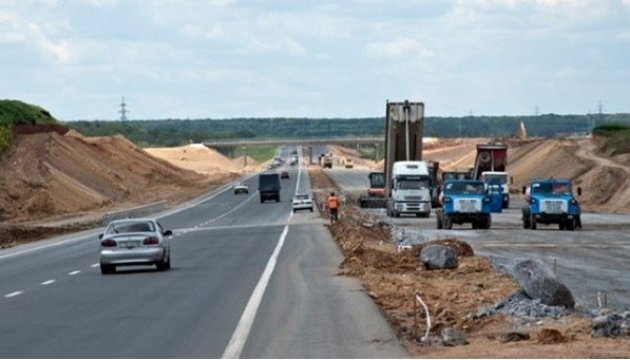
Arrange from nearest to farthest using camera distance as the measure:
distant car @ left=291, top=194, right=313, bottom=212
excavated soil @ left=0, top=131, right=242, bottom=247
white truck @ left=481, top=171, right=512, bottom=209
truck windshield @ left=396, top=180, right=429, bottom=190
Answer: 1. truck windshield @ left=396, top=180, right=429, bottom=190
2. white truck @ left=481, top=171, right=512, bottom=209
3. excavated soil @ left=0, top=131, right=242, bottom=247
4. distant car @ left=291, top=194, right=313, bottom=212

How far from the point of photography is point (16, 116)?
128000mm

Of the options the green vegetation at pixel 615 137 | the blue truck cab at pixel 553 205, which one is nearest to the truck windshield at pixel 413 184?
the blue truck cab at pixel 553 205

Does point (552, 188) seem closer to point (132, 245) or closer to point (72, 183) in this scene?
point (132, 245)

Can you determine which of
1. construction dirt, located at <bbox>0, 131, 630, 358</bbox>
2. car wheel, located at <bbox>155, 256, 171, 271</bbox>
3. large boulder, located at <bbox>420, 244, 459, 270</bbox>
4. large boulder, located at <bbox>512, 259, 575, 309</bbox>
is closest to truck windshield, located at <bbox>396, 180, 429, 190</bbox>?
construction dirt, located at <bbox>0, 131, 630, 358</bbox>

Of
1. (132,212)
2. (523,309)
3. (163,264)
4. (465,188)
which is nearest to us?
(523,309)

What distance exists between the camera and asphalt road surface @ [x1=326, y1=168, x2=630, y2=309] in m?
32.0

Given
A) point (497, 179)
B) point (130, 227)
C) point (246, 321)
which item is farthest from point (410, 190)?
point (246, 321)

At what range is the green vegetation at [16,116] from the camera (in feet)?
369

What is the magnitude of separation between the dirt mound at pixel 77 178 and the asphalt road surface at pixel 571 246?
92.6 feet

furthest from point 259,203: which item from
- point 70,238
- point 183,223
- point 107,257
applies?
point 107,257

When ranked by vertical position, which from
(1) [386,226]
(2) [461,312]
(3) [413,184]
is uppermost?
(2) [461,312]

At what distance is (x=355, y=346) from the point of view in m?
18.8

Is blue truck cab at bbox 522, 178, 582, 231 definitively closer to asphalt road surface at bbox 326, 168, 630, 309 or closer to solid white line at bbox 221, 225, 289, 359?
asphalt road surface at bbox 326, 168, 630, 309

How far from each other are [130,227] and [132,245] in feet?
3.04
